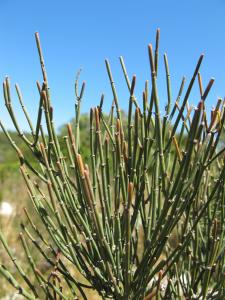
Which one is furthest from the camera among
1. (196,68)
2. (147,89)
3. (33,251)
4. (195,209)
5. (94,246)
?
(33,251)

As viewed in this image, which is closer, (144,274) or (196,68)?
(196,68)

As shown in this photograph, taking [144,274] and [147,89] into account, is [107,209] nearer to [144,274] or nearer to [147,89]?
[144,274]

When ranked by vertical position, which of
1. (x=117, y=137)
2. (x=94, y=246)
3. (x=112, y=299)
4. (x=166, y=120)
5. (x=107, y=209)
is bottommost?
(x=112, y=299)

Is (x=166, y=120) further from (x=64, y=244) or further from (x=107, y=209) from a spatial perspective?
(x=64, y=244)

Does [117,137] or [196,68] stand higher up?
[196,68]

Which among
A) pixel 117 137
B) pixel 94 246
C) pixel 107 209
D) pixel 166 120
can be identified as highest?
pixel 166 120

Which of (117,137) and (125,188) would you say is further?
(125,188)

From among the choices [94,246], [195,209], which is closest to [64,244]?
[94,246]

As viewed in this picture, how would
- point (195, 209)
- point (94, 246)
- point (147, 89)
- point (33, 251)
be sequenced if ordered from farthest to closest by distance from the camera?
1. point (33, 251)
2. point (195, 209)
3. point (147, 89)
4. point (94, 246)

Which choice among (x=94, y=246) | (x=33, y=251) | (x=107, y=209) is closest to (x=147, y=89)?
(x=107, y=209)
